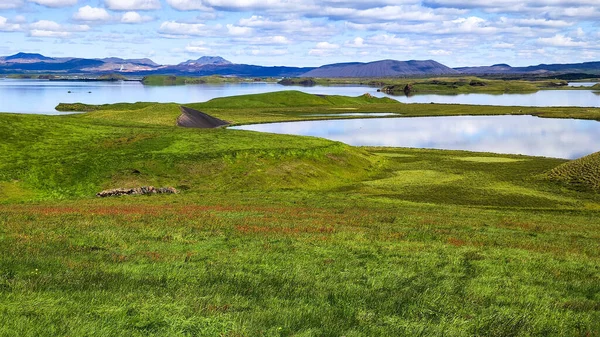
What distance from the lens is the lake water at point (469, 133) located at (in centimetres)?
11031

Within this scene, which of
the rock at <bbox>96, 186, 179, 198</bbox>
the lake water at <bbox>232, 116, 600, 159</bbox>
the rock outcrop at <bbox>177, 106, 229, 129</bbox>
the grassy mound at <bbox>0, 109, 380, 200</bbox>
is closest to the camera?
the rock at <bbox>96, 186, 179, 198</bbox>

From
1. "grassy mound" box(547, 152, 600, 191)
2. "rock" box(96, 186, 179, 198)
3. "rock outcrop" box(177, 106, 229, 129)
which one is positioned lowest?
"rock" box(96, 186, 179, 198)

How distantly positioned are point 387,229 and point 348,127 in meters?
129

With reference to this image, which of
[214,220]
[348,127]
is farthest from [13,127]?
[348,127]

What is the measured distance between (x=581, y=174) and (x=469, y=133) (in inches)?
2987

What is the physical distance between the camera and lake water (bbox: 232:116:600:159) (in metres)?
110

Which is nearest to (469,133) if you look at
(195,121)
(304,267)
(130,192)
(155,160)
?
(195,121)

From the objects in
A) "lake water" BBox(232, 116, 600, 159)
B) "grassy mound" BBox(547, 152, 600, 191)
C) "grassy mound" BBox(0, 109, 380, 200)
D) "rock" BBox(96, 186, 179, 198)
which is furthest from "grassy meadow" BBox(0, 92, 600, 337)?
"lake water" BBox(232, 116, 600, 159)

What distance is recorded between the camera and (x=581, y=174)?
213 ft

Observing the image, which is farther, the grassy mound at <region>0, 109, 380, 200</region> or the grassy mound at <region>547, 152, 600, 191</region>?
the grassy mound at <region>547, 152, 600, 191</region>

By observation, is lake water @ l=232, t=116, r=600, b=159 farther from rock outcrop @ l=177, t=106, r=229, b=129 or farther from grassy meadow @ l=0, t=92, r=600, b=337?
grassy meadow @ l=0, t=92, r=600, b=337

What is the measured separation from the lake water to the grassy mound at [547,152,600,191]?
30.2m

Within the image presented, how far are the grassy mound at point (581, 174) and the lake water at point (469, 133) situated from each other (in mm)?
30158

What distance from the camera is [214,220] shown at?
30.3m
